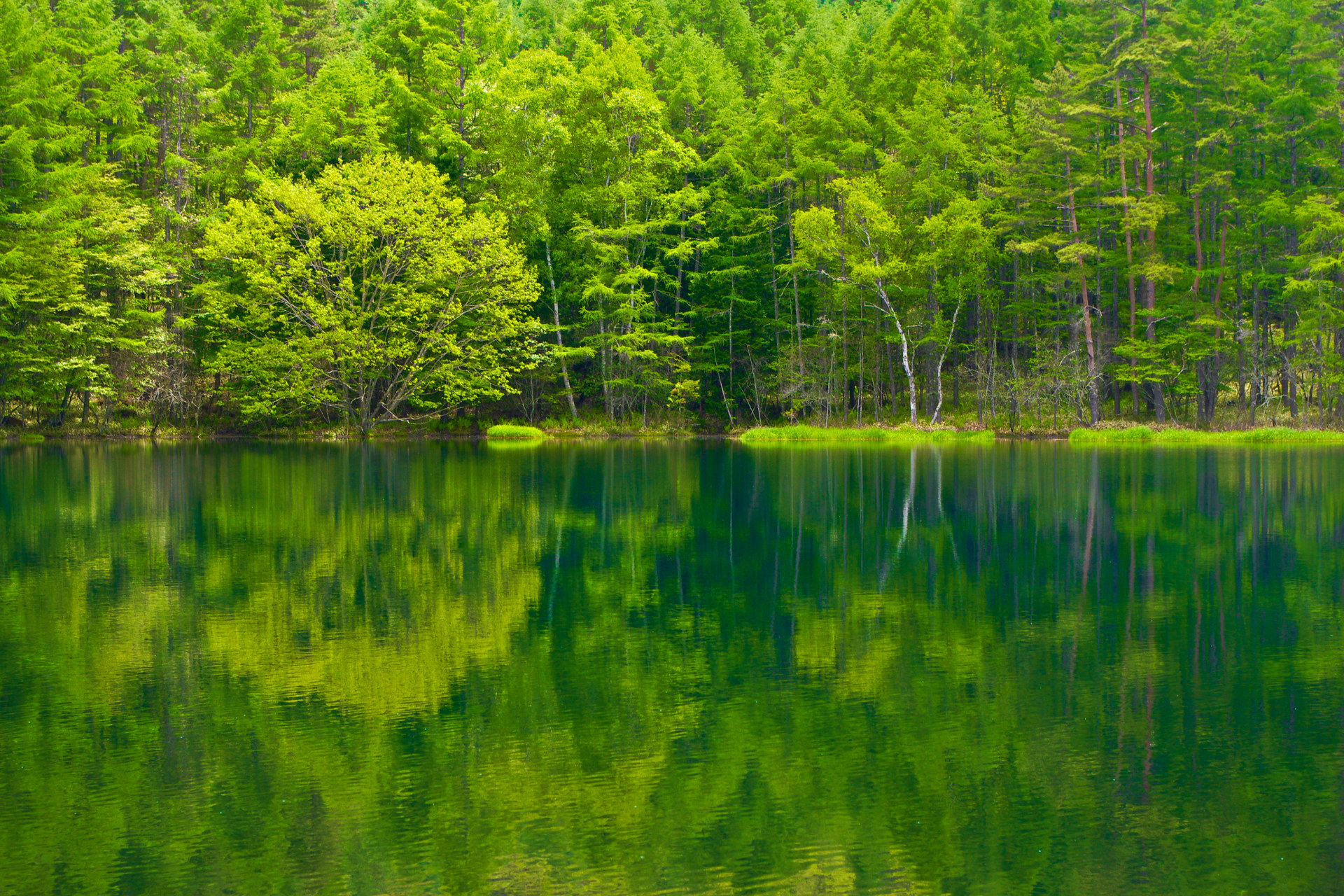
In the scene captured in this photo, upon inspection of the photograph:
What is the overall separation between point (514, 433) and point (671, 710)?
41718mm

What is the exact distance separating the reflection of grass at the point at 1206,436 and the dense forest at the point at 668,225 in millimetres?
3199

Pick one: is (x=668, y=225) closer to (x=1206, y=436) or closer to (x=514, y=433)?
(x=514, y=433)

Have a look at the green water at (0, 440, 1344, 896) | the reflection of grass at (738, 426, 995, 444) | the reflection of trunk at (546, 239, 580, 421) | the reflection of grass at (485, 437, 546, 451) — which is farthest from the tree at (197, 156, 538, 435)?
the green water at (0, 440, 1344, 896)

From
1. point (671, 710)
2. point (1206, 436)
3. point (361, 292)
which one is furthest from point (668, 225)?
point (671, 710)

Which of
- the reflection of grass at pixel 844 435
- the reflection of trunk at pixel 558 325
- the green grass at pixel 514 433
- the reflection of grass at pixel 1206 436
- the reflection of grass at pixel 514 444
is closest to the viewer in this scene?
the reflection of grass at pixel 514 444

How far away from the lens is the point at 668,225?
5119 centimetres

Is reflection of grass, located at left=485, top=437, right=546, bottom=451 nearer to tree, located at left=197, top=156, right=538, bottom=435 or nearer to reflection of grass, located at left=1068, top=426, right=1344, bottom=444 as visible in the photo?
tree, located at left=197, top=156, right=538, bottom=435

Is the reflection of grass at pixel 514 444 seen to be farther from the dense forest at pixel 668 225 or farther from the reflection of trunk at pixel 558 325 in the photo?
the reflection of trunk at pixel 558 325

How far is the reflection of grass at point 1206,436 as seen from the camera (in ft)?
135

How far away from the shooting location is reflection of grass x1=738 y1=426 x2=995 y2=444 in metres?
45.1

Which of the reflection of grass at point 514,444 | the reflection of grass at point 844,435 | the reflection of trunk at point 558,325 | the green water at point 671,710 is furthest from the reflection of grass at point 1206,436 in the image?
the green water at point 671,710

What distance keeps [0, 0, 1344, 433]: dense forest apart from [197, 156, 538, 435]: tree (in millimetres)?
198

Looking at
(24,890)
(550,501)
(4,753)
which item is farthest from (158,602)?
(550,501)

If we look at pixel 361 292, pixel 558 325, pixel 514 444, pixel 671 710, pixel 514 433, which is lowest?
pixel 671 710
